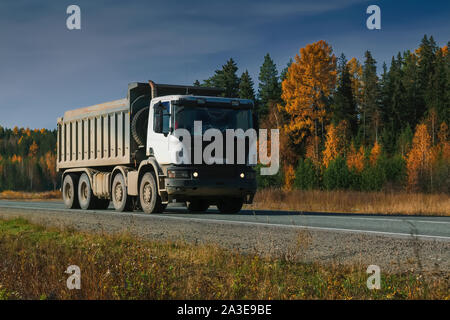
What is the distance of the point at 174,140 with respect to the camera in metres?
14.1

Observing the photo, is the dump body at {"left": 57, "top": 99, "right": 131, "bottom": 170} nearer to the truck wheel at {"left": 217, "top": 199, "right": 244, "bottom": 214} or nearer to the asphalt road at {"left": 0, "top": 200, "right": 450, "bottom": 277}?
the truck wheel at {"left": 217, "top": 199, "right": 244, "bottom": 214}

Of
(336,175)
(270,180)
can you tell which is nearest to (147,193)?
(336,175)

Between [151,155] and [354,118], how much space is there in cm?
5702

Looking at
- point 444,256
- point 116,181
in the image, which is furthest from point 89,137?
point 444,256

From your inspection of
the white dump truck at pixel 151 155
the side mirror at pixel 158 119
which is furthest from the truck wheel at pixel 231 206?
the side mirror at pixel 158 119

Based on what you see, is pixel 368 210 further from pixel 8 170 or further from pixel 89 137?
pixel 8 170

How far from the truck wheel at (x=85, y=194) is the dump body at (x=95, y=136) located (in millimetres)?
551

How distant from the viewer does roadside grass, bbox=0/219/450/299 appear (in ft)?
16.8

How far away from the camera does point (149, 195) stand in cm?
1550

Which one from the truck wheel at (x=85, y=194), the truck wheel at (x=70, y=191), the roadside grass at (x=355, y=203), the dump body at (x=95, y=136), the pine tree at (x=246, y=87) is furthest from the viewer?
the pine tree at (x=246, y=87)

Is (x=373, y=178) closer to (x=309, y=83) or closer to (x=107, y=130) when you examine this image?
(x=309, y=83)

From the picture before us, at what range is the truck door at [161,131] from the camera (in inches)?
561

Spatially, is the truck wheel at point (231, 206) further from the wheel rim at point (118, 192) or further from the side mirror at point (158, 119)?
the side mirror at point (158, 119)

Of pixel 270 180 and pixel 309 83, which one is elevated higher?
pixel 309 83
